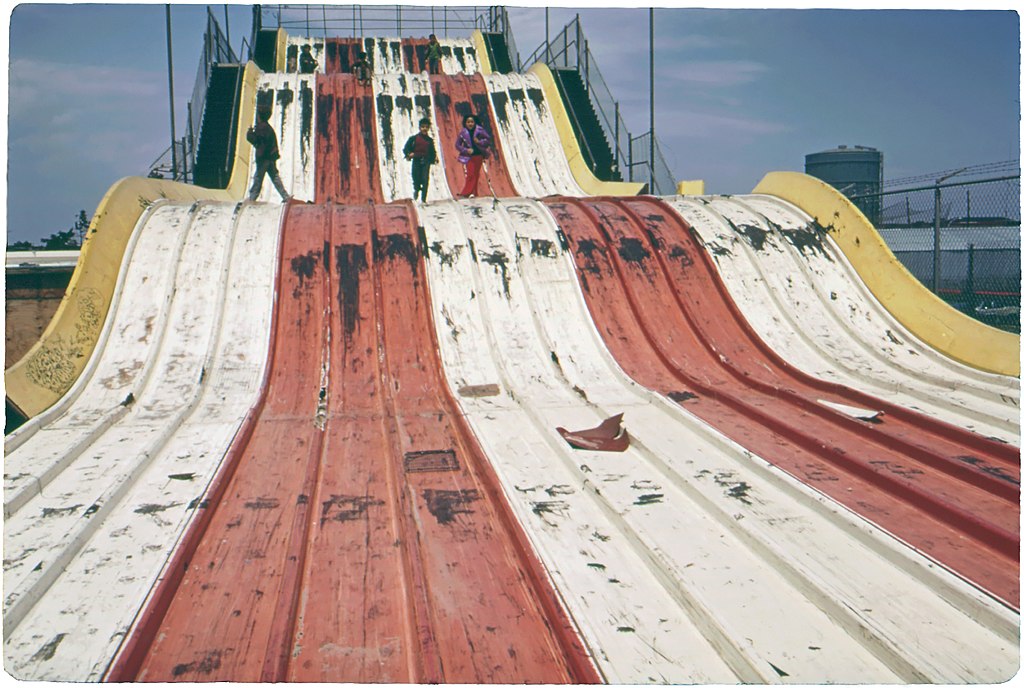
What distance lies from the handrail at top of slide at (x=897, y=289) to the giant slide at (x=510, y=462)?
0.07m

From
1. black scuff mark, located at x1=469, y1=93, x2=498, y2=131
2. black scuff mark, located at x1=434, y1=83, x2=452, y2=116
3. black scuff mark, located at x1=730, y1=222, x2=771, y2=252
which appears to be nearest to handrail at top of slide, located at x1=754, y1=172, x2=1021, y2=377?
black scuff mark, located at x1=730, y1=222, x2=771, y2=252

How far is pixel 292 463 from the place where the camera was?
4.84 meters

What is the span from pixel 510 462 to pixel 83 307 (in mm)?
3849

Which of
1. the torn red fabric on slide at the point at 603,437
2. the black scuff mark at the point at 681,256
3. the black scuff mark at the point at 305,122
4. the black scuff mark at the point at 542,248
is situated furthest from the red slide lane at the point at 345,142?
the torn red fabric on slide at the point at 603,437

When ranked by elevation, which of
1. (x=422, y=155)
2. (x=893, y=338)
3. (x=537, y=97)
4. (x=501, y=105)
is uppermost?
(x=537, y=97)

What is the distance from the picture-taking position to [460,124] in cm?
1658

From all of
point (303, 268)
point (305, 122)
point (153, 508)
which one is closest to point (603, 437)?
point (153, 508)

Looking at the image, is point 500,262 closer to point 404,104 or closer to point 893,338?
point 893,338

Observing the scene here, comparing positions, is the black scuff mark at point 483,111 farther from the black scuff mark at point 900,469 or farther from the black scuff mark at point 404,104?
the black scuff mark at point 900,469

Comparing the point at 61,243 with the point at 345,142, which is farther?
the point at 345,142

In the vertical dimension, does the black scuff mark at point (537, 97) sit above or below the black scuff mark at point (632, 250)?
above

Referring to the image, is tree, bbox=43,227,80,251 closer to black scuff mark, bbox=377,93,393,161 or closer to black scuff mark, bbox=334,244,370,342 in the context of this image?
black scuff mark, bbox=334,244,370,342

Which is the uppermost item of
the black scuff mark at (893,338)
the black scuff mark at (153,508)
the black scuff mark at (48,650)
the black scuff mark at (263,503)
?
the black scuff mark at (893,338)

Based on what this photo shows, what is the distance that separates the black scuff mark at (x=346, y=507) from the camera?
161 inches
